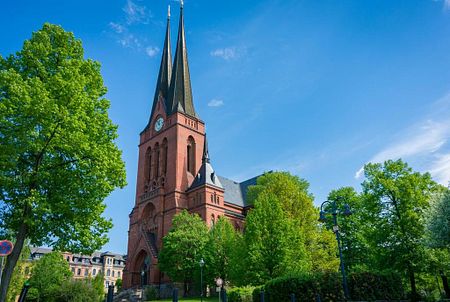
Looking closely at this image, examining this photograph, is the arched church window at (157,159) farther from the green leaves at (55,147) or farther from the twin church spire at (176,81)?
the green leaves at (55,147)

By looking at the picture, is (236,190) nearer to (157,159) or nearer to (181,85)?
(157,159)

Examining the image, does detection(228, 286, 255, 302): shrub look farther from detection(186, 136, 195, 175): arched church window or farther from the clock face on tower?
the clock face on tower

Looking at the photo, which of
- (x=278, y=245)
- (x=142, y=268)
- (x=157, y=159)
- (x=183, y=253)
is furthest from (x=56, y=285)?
(x=278, y=245)

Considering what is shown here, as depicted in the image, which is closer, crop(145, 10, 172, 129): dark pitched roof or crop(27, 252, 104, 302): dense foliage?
crop(27, 252, 104, 302): dense foliage

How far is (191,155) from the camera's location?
5369 centimetres

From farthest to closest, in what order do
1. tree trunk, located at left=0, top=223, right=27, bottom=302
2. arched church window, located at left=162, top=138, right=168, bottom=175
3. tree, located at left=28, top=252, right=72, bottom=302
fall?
1. arched church window, located at left=162, top=138, right=168, bottom=175
2. tree, located at left=28, top=252, right=72, bottom=302
3. tree trunk, located at left=0, top=223, right=27, bottom=302

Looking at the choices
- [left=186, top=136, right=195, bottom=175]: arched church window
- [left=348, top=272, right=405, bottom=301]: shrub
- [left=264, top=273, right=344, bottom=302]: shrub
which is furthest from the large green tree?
[left=186, top=136, right=195, bottom=175]: arched church window

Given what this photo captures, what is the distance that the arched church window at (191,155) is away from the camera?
52.7 meters

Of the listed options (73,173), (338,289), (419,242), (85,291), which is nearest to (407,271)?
(419,242)

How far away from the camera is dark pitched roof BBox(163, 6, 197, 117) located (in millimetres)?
56625

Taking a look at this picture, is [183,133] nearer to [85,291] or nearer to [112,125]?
[85,291]

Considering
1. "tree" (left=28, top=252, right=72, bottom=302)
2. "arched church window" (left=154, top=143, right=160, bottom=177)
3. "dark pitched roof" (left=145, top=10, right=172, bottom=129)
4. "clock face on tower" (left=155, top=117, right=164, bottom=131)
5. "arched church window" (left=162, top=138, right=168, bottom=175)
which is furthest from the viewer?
"dark pitched roof" (left=145, top=10, right=172, bottom=129)

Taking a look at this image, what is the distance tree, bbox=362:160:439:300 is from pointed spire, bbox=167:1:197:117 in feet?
108

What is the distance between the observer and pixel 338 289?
63.7 feet
